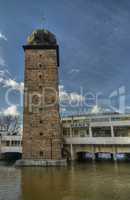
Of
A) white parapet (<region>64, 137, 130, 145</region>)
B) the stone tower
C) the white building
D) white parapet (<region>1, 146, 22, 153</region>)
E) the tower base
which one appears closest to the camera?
the tower base

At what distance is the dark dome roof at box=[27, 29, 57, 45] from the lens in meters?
31.7

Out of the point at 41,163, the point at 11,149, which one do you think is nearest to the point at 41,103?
the point at 41,163

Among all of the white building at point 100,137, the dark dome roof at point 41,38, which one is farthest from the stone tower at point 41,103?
the white building at point 100,137

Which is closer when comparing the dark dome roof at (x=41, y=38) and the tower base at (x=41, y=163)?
the tower base at (x=41, y=163)

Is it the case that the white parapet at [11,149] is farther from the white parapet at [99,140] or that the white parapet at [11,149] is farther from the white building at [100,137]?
the white parapet at [99,140]

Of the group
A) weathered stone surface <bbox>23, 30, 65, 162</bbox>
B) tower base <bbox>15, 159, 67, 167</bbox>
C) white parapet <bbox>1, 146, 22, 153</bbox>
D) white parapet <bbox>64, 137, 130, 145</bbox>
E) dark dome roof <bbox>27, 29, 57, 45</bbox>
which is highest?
dark dome roof <bbox>27, 29, 57, 45</bbox>

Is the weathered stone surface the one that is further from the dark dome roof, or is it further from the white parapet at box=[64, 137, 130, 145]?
the white parapet at box=[64, 137, 130, 145]

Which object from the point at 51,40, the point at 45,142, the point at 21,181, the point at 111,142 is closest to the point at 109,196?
the point at 21,181

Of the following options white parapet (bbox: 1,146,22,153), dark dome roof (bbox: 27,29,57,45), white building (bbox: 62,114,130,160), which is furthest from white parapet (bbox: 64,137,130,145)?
dark dome roof (bbox: 27,29,57,45)

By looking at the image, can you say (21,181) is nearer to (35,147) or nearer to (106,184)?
(106,184)

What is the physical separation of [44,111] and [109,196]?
18.1 metres

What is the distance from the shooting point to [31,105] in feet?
96.6

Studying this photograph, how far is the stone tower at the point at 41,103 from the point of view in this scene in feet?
91.8

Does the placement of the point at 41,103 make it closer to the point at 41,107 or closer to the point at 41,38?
the point at 41,107
